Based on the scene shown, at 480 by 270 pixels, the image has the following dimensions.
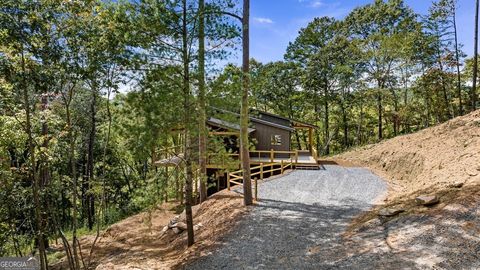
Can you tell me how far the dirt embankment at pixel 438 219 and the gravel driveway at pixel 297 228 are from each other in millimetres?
635

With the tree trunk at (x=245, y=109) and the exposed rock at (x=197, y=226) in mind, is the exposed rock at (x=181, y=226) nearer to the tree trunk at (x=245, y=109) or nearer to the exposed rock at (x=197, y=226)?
the exposed rock at (x=197, y=226)

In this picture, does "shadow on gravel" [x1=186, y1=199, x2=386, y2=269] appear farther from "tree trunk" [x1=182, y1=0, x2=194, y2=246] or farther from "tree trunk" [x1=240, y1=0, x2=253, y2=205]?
"tree trunk" [x1=182, y1=0, x2=194, y2=246]

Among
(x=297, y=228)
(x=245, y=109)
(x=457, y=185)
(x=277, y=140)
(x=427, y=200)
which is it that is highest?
(x=245, y=109)

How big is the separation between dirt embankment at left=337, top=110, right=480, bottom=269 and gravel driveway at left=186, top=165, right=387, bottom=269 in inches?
25.0

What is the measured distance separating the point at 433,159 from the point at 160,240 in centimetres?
1298

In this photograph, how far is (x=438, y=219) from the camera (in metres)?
7.47

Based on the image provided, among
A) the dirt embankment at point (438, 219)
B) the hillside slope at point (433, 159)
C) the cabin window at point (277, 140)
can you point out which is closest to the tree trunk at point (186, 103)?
the dirt embankment at point (438, 219)

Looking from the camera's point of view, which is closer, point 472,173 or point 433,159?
point 472,173

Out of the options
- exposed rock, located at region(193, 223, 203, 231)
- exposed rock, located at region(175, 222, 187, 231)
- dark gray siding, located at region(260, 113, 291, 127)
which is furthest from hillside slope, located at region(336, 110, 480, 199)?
exposed rock, located at region(175, 222, 187, 231)

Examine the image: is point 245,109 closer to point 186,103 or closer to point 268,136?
point 186,103

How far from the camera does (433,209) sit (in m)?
8.12

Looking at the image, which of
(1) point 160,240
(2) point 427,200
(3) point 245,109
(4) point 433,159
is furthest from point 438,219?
(1) point 160,240

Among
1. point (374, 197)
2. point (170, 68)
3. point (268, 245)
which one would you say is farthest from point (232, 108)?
point (374, 197)

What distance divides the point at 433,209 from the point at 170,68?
8193mm
